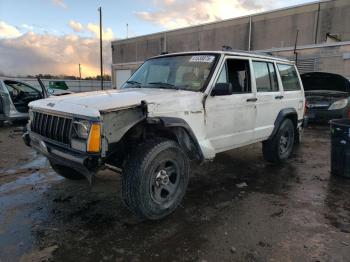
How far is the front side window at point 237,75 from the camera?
436 cm

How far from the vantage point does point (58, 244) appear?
2.96 metres

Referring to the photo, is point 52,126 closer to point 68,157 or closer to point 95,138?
point 68,157

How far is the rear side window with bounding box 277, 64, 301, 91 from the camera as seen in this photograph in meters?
5.73

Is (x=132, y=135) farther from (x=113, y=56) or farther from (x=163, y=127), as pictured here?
(x=113, y=56)

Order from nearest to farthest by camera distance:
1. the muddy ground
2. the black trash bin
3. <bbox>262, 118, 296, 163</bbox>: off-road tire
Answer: the muddy ground → the black trash bin → <bbox>262, 118, 296, 163</bbox>: off-road tire

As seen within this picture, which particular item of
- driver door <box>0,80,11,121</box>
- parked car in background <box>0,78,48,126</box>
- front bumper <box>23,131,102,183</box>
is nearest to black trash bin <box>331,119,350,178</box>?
front bumper <box>23,131,102,183</box>

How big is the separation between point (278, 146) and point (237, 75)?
1.83m

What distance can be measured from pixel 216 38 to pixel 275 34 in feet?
17.4

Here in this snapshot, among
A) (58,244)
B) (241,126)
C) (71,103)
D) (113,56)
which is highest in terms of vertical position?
(113,56)

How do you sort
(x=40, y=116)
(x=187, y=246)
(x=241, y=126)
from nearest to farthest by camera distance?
(x=187, y=246) < (x=40, y=116) < (x=241, y=126)

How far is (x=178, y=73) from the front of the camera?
4.33 meters

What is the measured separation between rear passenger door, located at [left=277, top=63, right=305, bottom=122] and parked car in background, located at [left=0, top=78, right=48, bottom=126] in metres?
6.65

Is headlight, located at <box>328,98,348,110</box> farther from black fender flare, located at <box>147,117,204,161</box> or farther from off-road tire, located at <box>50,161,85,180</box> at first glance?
off-road tire, located at <box>50,161,85,180</box>

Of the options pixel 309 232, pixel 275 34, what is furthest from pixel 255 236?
pixel 275 34
